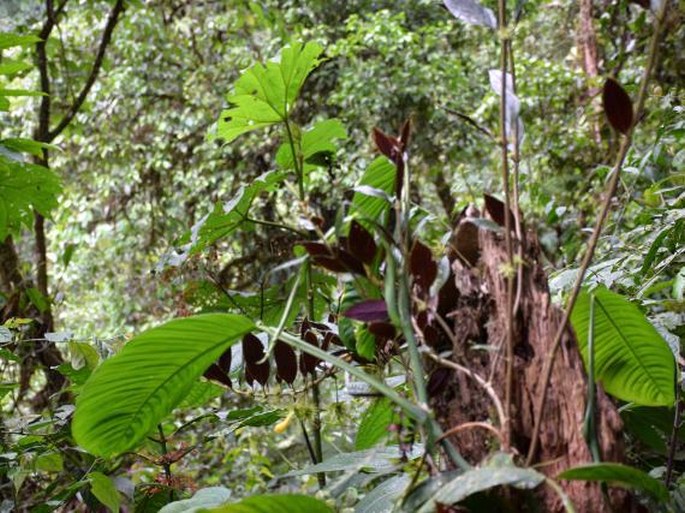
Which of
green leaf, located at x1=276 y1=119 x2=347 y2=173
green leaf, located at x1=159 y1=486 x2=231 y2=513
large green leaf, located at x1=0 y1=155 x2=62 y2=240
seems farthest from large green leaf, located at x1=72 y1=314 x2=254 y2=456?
large green leaf, located at x1=0 y1=155 x2=62 y2=240

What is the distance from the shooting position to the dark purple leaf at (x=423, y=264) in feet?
1.76

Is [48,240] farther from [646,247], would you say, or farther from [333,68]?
[646,247]

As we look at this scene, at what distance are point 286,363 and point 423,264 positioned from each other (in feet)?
0.86

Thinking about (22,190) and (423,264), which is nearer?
A: (423,264)

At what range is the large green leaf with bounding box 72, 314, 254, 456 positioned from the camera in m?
0.51

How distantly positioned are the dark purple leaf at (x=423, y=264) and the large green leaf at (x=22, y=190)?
1011 mm

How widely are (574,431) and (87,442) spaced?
13.3 inches

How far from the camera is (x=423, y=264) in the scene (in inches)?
21.1

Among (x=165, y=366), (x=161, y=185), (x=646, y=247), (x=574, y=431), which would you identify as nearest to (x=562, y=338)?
(x=574, y=431)

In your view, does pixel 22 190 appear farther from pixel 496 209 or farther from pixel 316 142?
pixel 496 209

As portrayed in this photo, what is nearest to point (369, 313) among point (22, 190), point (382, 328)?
point (382, 328)

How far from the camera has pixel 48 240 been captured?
15.0ft

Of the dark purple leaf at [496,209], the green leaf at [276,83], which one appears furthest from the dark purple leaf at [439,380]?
the green leaf at [276,83]

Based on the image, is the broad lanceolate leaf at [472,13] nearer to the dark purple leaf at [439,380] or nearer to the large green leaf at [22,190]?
the dark purple leaf at [439,380]
